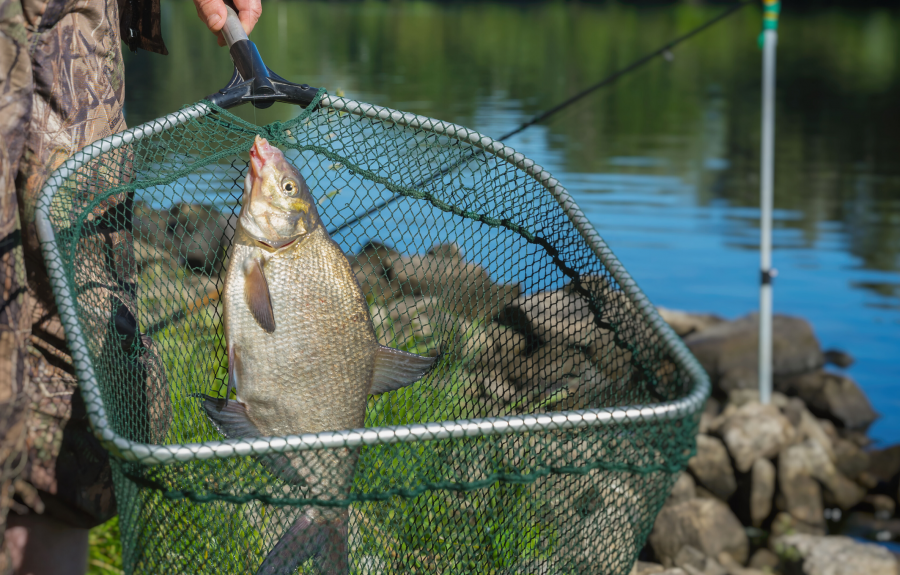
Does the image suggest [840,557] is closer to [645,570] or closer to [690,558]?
[690,558]

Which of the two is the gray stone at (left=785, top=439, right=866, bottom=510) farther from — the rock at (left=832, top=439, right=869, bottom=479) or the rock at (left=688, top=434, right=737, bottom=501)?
the rock at (left=688, top=434, right=737, bottom=501)

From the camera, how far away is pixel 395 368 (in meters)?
2.37

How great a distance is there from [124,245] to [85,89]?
1.51 feet

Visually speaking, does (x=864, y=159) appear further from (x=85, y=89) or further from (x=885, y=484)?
(x=85, y=89)

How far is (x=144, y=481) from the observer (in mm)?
1676

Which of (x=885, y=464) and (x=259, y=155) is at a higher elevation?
(x=259, y=155)

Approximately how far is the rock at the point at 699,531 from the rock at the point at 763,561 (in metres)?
0.07

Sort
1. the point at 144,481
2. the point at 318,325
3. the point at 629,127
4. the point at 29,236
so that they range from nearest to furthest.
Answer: the point at 144,481, the point at 29,236, the point at 318,325, the point at 629,127

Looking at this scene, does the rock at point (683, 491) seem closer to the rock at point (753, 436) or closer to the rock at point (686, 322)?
the rock at point (753, 436)

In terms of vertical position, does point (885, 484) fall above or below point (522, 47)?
below

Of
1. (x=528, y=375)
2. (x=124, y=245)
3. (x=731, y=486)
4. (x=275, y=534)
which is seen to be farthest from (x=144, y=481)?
(x=731, y=486)

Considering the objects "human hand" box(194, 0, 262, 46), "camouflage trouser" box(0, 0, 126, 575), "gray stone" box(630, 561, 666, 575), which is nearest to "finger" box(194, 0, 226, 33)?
"human hand" box(194, 0, 262, 46)

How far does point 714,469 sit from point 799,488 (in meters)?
0.69

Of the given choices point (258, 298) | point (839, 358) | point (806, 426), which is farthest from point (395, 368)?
point (839, 358)
